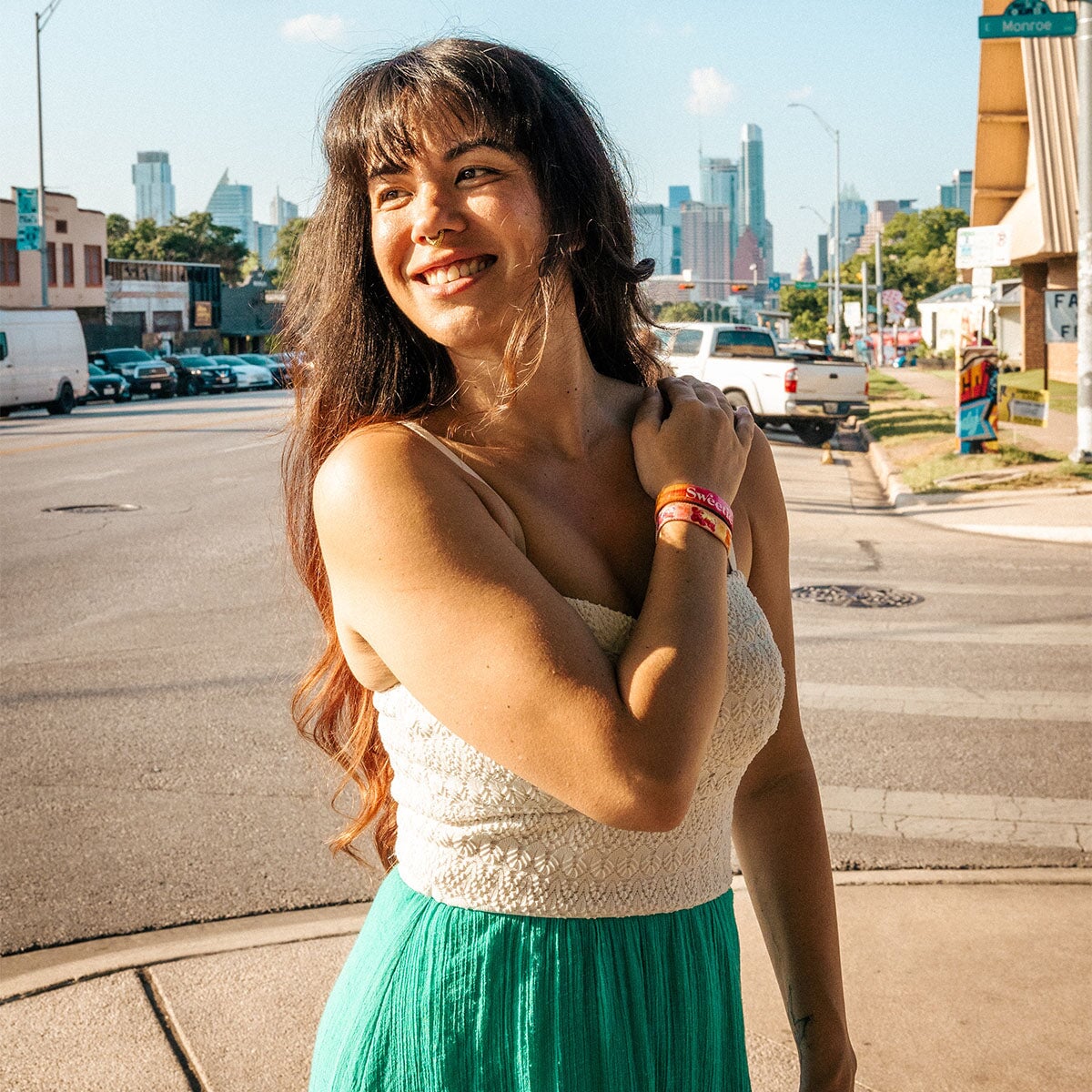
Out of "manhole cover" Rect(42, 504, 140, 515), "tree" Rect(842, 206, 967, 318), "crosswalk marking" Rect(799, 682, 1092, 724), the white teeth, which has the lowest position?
"crosswalk marking" Rect(799, 682, 1092, 724)

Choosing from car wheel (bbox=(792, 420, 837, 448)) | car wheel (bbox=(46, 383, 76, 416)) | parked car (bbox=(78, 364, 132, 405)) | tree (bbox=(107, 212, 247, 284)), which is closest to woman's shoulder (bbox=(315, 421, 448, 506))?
car wheel (bbox=(792, 420, 837, 448))

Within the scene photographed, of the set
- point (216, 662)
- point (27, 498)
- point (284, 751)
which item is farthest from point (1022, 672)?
point (27, 498)

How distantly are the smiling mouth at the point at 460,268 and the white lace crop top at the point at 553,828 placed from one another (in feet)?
0.71

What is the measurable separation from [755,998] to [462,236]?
269cm

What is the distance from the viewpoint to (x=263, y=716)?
6.47 metres

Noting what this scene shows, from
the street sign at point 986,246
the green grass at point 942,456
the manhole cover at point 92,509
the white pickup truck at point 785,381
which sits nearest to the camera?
the manhole cover at point 92,509

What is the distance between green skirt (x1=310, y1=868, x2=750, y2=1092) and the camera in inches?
63.0

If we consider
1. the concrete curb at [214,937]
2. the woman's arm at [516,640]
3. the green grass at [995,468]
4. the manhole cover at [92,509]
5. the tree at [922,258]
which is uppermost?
the tree at [922,258]

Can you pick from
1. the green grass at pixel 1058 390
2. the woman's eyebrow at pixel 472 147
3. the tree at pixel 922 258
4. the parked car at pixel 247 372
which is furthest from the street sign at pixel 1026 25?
the tree at pixel 922 258

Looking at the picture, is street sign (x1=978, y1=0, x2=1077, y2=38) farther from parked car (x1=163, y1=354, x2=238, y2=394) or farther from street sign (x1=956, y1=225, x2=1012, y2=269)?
parked car (x1=163, y1=354, x2=238, y2=394)

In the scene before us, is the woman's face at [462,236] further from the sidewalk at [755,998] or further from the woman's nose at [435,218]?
the sidewalk at [755,998]

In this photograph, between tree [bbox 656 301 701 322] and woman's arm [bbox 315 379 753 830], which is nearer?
woman's arm [bbox 315 379 753 830]

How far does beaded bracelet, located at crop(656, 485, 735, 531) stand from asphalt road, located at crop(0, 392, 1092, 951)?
719mm

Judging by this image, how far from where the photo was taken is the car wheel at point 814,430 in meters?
24.7
